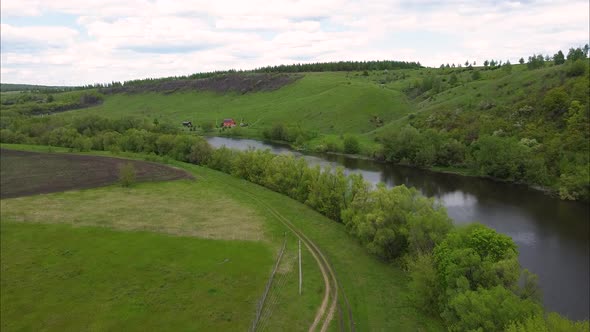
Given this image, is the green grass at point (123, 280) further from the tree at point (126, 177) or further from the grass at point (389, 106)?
the grass at point (389, 106)

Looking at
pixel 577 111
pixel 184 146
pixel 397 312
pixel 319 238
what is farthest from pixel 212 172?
pixel 577 111

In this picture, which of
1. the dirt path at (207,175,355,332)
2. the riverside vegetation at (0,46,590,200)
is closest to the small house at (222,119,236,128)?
the riverside vegetation at (0,46,590,200)

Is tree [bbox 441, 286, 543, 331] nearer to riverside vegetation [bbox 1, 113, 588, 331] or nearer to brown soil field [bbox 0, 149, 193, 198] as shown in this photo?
riverside vegetation [bbox 1, 113, 588, 331]

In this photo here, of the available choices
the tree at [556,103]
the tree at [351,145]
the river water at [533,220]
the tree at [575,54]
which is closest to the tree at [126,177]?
the river water at [533,220]

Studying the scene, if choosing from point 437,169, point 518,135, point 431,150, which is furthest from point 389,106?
point 518,135

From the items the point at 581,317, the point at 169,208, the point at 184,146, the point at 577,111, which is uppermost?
the point at 577,111

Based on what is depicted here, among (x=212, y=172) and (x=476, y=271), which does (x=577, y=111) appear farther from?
(x=212, y=172)

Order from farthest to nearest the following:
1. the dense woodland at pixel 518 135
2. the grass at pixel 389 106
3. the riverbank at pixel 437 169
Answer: the grass at pixel 389 106 → the dense woodland at pixel 518 135 → the riverbank at pixel 437 169
